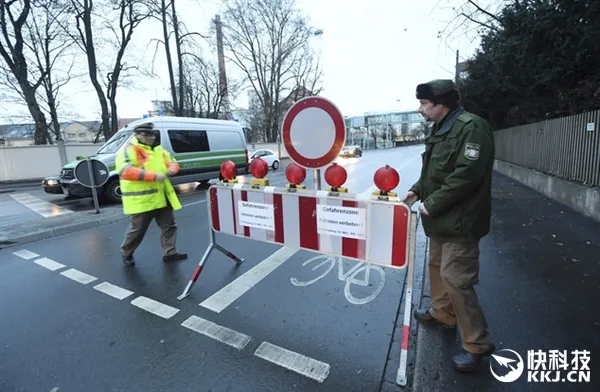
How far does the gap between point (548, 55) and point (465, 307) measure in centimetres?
936

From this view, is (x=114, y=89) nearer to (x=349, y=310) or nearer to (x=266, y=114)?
(x=266, y=114)

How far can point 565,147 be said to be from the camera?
745 cm

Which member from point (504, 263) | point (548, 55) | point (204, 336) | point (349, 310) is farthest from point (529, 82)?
point (204, 336)

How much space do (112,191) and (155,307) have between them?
7415mm

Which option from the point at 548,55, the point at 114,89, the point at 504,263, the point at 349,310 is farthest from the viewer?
the point at 114,89

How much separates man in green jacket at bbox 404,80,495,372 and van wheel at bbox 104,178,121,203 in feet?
31.1

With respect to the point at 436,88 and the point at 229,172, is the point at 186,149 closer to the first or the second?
the point at 229,172

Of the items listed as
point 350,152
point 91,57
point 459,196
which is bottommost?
point 350,152

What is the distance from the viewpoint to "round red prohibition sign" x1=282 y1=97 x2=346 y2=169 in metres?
2.65

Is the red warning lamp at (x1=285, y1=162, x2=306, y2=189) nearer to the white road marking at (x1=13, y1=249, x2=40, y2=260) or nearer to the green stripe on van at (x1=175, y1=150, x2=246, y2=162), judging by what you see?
the white road marking at (x1=13, y1=249, x2=40, y2=260)

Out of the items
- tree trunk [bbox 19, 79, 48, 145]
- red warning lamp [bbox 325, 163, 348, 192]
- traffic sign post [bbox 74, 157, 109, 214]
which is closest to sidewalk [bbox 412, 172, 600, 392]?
red warning lamp [bbox 325, 163, 348, 192]

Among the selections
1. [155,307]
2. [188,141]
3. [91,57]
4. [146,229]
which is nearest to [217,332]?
[155,307]

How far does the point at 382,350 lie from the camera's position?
2.53 metres

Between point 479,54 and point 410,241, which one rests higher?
point 479,54
